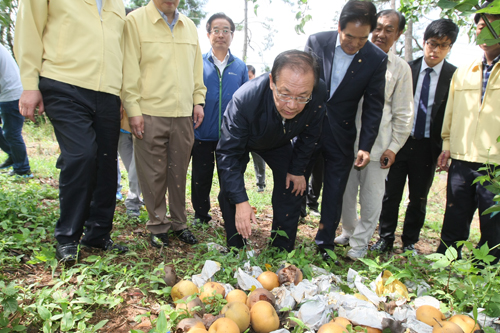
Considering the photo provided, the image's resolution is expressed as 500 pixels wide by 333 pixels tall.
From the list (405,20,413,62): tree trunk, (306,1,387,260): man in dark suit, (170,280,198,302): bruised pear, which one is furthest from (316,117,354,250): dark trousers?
(405,20,413,62): tree trunk

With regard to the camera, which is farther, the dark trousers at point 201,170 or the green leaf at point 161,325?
the dark trousers at point 201,170

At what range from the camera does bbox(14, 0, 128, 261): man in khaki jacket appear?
225 centimetres

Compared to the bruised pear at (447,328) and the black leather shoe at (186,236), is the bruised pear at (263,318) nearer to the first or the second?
the bruised pear at (447,328)

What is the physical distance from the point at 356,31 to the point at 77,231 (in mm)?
2643

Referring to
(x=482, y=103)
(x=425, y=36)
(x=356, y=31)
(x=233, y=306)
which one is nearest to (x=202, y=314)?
(x=233, y=306)

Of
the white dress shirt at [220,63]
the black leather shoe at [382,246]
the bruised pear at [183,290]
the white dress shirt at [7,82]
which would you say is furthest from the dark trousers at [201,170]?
the white dress shirt at [7,82]

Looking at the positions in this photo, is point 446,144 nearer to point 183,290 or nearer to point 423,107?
point 423,107

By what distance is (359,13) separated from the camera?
2.76 metres

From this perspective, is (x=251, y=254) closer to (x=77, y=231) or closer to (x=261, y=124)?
(x=261, y=124)

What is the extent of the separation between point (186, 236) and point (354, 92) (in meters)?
2.02

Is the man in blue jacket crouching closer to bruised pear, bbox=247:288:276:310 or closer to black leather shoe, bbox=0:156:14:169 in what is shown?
bruised pear, bbox=247:288:276:310

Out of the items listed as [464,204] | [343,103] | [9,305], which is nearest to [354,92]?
[343,103]

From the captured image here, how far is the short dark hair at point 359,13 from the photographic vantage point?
2768 millimetres

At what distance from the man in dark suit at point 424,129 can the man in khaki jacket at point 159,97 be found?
7.25ft
